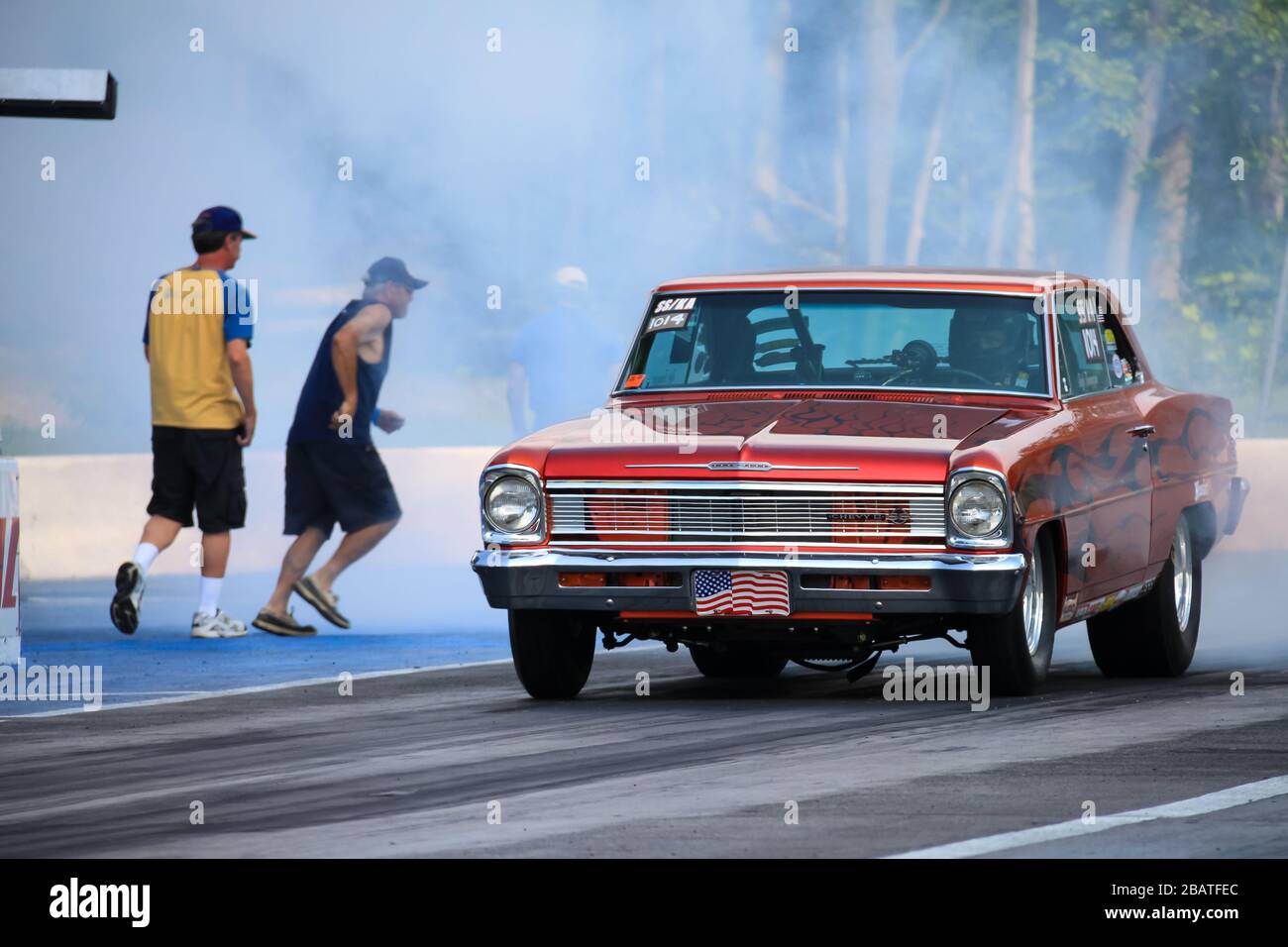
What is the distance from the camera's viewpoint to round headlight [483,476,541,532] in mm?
10414

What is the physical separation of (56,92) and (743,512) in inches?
213

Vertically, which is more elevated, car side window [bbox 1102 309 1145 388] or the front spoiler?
car side window [bbox 1102 309 1145 388]

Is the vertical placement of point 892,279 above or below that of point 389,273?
below

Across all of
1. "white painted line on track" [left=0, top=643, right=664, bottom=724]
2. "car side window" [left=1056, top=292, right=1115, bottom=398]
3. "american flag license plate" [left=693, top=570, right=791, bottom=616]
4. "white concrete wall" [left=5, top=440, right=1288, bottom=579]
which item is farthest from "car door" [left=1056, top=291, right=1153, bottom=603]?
"white concrete wall" [left=5, top=440, right=1288, bottom=579]

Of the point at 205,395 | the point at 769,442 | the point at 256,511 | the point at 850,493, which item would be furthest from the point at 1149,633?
the point at 256,511

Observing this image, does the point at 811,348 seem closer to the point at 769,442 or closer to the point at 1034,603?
the point at 769,442

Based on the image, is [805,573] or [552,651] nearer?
[805,573]

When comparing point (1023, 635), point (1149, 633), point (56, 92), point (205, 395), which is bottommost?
point (1149, 633)

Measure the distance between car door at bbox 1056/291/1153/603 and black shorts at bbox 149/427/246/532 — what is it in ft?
16.2

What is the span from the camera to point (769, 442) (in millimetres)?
10211

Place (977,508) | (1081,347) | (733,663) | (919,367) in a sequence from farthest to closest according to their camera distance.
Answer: (733,663), (1081,347), (919,367), (977,508)

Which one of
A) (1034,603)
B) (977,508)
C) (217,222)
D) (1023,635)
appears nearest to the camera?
(977,508)

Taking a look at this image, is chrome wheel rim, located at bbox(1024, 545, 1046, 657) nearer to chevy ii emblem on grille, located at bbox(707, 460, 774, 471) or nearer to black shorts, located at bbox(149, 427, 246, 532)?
chevy ii emblem on grille, located at bbox(707, 460, 774, 471)
